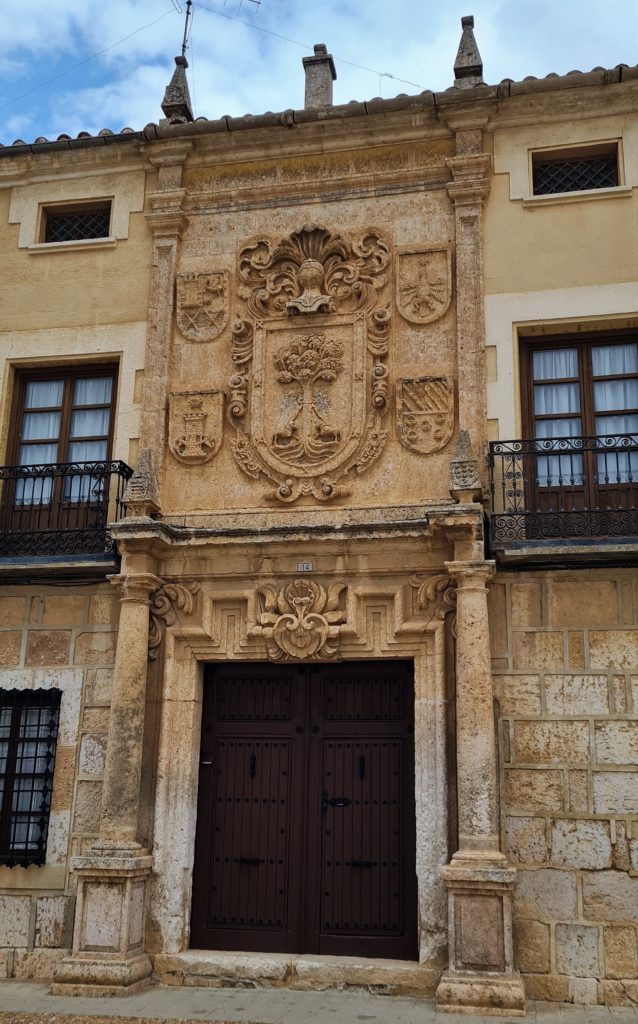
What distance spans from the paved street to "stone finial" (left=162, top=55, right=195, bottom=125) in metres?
7.44

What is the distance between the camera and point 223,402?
8797 millimetres

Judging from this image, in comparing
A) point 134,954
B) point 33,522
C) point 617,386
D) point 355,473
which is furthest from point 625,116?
point 134,954

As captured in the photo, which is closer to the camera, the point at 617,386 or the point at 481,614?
the point at 481,614

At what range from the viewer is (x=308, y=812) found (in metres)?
7.91

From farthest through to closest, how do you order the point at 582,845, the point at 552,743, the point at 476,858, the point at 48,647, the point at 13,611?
the point at 13,611, the point at 48,647, the point at 552,743, the point at 582,845, the point at 476,858

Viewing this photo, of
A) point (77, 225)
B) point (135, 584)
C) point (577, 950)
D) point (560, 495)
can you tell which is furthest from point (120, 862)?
point (77, 225)

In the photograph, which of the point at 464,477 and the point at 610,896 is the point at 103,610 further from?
the point at 610,896

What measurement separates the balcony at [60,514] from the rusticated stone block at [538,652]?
330cm

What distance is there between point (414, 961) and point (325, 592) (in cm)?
280

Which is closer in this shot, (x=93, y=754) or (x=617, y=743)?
(x=617, y=743)

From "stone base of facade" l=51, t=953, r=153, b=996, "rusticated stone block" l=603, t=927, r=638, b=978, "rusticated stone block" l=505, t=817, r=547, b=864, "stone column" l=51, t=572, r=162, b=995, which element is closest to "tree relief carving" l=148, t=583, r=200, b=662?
"stone column" l=51, t=572, r=162, b=995

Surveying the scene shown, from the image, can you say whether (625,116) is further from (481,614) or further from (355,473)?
(481,614)

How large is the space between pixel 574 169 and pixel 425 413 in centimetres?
261

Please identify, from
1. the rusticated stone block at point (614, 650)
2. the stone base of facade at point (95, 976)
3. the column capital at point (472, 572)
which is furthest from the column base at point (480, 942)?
the stone base of facade at point (95, 976)
